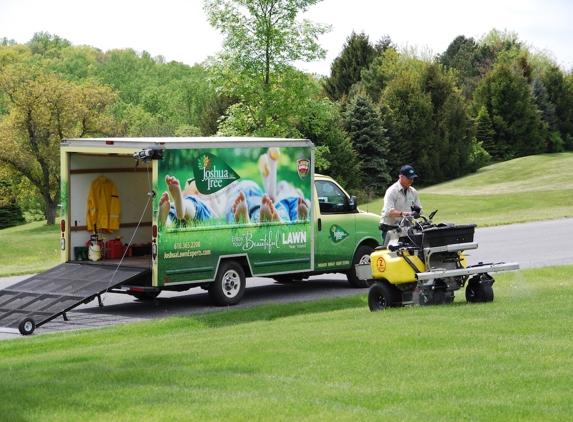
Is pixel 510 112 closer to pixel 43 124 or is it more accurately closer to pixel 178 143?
pixel 43 124

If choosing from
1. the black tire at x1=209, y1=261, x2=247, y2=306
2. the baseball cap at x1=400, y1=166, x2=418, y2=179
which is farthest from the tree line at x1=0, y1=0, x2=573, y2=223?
the baseball cap at x1=400, y1=166, x2=418, y2=179

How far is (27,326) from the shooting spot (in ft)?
40.3

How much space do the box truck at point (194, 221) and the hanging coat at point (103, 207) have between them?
0.02 metres

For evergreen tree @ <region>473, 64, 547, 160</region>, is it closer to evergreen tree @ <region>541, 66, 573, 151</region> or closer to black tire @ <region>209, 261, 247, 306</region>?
evergreen tree @ <region>541, 66, 573, 151</region>

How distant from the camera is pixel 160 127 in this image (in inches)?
2886

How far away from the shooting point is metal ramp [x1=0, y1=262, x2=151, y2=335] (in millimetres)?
12688

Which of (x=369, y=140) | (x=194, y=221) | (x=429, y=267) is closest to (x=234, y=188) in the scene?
(x=194, y=221)

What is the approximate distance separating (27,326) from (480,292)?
20.1 feet

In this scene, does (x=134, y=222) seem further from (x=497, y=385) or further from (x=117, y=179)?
(x=497, y=385)

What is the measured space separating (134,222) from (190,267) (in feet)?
9.26

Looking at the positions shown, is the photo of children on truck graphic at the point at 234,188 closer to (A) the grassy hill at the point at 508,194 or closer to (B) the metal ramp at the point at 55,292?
(B) the metal ramp at the point at 55,292

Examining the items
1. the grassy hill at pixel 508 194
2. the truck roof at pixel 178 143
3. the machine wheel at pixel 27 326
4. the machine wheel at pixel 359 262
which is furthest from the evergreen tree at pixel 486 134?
the machine wheel at pixel 27 326

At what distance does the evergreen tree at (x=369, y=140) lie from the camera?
53.4 m

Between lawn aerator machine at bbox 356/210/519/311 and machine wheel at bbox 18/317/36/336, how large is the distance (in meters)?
4.71
